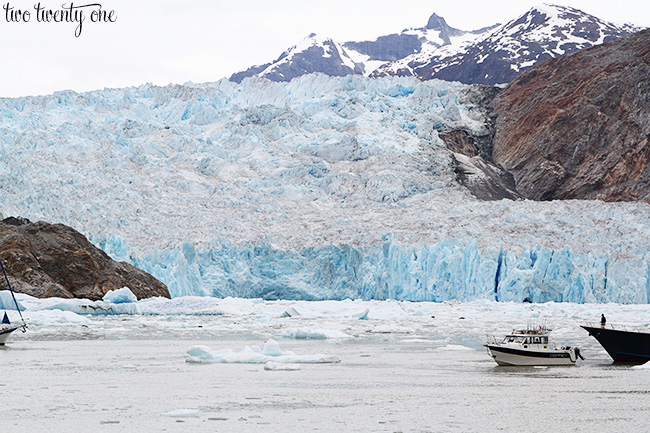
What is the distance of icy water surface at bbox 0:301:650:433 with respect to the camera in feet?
32.6

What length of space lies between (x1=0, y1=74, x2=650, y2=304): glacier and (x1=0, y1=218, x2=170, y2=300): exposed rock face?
237cm

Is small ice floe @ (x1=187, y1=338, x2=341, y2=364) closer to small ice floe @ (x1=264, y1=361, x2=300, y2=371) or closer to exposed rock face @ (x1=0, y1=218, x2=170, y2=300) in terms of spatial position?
small ice floe @ (x1=264, y1=361, x2=300, y2=371)

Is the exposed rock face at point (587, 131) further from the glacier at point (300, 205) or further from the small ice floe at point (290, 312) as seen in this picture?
the small ice floe at point (290, 312)

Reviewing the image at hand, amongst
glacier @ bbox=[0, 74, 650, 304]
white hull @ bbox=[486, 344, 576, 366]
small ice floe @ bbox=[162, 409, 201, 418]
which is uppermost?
glacier @ bbox=[0, 74, 650, 304]

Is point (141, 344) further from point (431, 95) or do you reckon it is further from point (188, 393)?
point (431, 95)

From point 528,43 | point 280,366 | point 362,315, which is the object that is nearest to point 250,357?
point 280,366

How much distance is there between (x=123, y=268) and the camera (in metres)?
36.8

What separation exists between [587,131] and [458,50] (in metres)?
54.6

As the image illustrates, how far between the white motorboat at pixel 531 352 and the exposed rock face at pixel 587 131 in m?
36.7

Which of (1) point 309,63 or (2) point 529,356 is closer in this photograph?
(2) point 529,356

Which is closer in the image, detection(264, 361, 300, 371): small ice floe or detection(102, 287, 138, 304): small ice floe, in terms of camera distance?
detection(264, 361, 300, 371): small ice floe

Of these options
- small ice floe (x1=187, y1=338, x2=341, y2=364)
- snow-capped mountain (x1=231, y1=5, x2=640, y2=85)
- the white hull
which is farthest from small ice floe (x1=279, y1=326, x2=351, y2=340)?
snow-capped mountain (x1=231, y1=5, x2=640, y2=85)

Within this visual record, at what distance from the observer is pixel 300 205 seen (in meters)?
46.9

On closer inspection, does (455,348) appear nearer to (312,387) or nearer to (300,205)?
(312,387)
